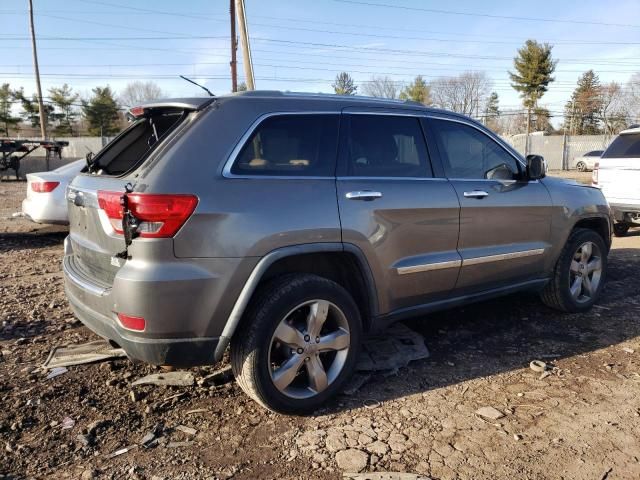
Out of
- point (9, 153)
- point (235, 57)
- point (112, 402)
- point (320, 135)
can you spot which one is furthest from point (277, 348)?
point (9, 153)

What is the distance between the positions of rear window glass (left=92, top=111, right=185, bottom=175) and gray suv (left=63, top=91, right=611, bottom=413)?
1 cm

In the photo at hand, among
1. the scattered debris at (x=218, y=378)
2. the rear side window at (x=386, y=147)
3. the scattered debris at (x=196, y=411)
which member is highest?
→ the rear side window at (x=386, y=147)

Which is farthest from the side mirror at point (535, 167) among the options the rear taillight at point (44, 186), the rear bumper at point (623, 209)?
the rear taillight at point (44, 186)

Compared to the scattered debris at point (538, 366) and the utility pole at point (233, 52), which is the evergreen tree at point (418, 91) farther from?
the scattered debris at point (538, 366)

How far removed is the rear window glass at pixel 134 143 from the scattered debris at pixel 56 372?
1.43 m

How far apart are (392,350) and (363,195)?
1.38 m

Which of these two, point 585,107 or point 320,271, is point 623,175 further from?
point 585,107

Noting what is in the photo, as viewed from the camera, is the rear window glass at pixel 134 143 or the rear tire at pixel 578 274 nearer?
the rear window glass at pixel 134 143

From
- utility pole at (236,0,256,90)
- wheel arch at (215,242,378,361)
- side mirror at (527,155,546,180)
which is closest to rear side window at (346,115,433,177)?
wheel arch at (215,242,378,361)

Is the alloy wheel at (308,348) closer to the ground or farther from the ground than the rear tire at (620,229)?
farther from the ground

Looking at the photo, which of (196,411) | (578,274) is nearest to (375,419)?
(196,411)

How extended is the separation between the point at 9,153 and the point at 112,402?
21.9 meters

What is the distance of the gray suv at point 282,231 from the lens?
8.63ft

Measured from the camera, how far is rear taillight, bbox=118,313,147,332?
2.61 m
